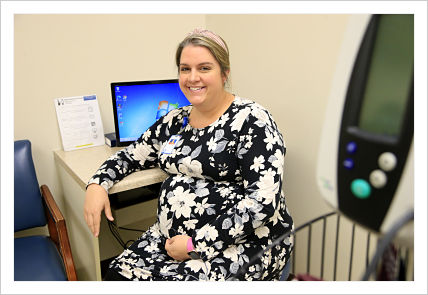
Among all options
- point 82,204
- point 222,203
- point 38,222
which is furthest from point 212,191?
point 38,222

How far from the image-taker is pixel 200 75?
3.25 feet

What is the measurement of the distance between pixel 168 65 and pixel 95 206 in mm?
884

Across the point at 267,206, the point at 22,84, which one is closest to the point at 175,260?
the point at 267,206

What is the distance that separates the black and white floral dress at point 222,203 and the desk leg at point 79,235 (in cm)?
19

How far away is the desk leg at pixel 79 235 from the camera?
1209 mm

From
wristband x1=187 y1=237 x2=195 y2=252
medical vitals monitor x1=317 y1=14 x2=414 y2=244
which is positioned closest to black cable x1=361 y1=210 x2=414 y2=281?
medical vitals monitor x1=317 y1=14 x2=414 y2=244

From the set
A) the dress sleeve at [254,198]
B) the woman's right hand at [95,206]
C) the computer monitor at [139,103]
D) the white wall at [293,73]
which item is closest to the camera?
the white wall at [293,73]

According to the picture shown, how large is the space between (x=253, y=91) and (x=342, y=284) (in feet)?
2.04

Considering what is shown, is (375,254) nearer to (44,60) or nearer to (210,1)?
(210,1)

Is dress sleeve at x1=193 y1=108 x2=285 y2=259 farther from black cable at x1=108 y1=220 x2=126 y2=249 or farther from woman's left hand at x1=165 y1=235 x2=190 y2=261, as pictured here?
black cable at x1=108 y1=220 x2=126 y2=249

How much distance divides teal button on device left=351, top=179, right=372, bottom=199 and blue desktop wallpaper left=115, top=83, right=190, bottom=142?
1.18 m

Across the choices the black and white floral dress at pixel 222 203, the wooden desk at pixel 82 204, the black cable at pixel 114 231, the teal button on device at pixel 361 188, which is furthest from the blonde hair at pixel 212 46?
the black cable at pixel 114 231

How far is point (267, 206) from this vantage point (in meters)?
0.92

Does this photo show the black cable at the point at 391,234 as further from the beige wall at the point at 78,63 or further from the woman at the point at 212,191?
the beige wall at the point at 78,63
